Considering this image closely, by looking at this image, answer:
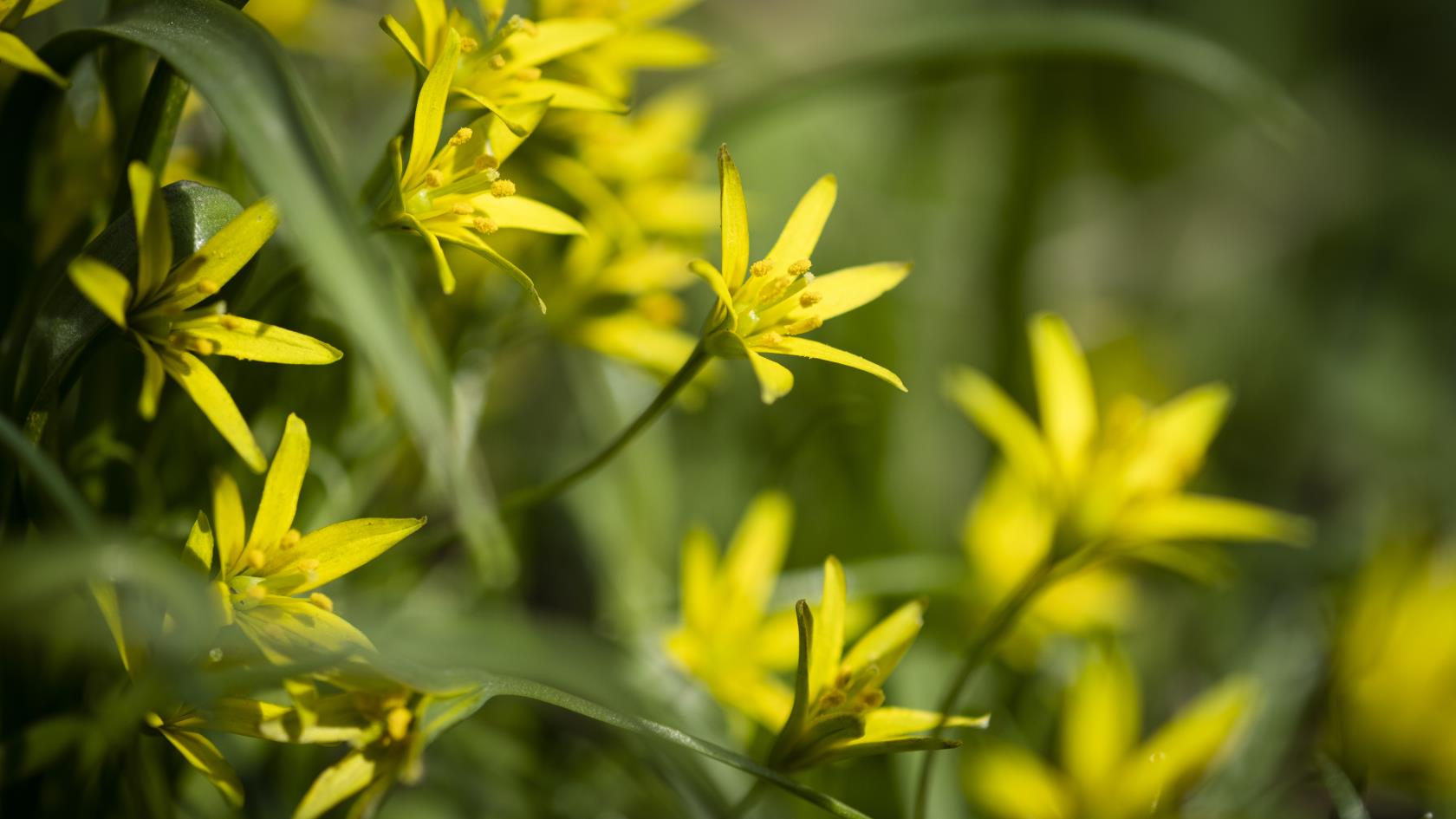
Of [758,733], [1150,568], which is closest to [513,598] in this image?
[758,733]

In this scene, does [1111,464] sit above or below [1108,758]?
above

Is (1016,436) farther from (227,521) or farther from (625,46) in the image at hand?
(227,521)

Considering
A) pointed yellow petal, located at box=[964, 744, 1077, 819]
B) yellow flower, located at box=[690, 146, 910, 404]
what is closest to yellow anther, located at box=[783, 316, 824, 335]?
yellow flower, located at box=[690, 146, 910, 404]

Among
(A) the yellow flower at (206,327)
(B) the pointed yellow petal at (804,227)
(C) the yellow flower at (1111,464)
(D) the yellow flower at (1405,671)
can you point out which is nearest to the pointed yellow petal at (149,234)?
(A) the yellow flower at (206,327)

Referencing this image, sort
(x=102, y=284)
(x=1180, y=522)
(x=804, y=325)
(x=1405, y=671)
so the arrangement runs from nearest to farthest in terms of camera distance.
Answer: (x=102, y=284) < (x=804, y=325) < (x=1180, y=522) < (x=1405, y=671)

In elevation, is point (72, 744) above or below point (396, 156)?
below

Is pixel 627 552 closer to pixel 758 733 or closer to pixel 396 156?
pixel 758 733

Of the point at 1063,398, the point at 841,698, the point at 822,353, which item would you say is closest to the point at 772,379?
the point at 822,353
